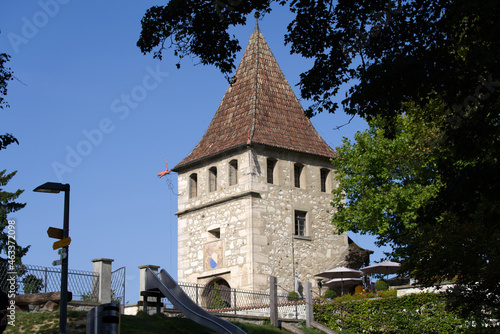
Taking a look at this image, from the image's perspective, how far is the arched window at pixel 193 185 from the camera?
43.0 meters

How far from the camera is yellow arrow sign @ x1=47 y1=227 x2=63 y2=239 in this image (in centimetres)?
1638

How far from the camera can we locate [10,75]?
17.3 m

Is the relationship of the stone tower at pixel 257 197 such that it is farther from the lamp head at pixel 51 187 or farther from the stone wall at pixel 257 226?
the lamp head at pixel 51 187

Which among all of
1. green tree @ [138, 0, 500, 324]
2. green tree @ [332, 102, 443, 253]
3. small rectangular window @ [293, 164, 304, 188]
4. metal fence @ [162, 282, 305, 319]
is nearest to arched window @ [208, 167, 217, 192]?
small rectangular window @ [293, 164, 304, 188]

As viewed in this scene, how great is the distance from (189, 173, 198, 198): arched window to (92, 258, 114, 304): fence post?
58.8 feet

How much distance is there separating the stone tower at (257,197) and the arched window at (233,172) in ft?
0.19

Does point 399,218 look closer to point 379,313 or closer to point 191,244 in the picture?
point 379,313

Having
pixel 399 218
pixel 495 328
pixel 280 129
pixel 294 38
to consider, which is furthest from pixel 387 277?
pixel 294 38

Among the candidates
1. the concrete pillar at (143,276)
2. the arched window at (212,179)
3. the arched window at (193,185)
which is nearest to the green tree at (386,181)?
the arched window at (212,179)

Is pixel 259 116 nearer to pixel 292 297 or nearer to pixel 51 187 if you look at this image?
pixel 292 297

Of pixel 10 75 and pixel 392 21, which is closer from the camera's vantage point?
pixel 392 21

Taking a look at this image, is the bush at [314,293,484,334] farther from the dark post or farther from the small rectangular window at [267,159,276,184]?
the dark post

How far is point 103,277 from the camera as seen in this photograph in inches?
977

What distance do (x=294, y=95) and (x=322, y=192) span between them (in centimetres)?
621
